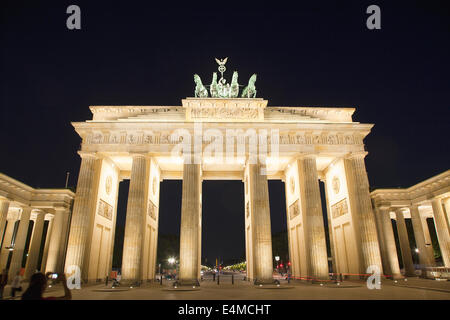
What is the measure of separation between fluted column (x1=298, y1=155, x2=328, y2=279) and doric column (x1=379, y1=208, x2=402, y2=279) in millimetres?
7591

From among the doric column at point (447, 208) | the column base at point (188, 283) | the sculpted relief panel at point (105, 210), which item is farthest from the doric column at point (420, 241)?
the sculpted relief panel at point (105, 210)

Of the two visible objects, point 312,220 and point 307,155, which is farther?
point 307,155

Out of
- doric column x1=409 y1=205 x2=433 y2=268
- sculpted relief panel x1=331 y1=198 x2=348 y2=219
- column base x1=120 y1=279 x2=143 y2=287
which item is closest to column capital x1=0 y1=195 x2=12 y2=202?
column base x1=120 y1=279 x2=143 y2=287

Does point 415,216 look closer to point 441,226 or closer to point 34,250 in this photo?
point 441,226

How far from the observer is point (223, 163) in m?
31.5

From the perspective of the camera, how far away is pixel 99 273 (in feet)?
90.9

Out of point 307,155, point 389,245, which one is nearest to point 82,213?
point 307,155

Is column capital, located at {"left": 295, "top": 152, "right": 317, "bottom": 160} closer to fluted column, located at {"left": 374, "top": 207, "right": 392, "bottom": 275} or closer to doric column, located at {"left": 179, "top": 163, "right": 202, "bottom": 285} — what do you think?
doric column, located at {"left": 179, "top": 163, "right": 202, "bottom": 285}

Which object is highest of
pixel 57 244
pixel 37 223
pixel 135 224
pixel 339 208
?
pixel 339 208

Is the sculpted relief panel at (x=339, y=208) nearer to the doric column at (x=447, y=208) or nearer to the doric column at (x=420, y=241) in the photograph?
the doric column at (x=420, y=241)

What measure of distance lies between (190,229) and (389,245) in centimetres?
2054

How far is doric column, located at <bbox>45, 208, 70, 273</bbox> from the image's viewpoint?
29281mm
